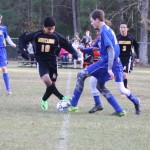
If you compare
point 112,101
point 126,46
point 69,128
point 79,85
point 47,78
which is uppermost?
point 126,46

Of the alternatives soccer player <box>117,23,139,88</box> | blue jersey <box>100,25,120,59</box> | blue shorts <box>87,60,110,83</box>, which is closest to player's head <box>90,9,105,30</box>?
blue jersey <box>100,25,120,59</box>

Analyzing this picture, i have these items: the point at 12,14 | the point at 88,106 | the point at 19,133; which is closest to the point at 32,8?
the point at 12,14

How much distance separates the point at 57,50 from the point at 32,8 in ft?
136

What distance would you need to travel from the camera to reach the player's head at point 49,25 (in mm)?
10656

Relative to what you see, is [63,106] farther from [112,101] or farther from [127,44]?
[127,44]

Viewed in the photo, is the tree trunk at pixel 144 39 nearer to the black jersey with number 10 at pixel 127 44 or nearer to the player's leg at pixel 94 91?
the black jersey with number 10 at pixel 127 44

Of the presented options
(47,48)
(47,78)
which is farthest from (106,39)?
(47,78)

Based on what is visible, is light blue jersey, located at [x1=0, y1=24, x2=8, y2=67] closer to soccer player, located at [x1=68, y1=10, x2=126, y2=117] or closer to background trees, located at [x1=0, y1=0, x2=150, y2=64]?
soccer player, located at [x1=68, y1=10, x2=126, y2=117]

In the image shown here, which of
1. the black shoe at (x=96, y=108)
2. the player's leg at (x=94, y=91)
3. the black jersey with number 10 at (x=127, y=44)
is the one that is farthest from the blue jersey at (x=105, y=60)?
the black jersey with number 10 at (x=127, y=44)

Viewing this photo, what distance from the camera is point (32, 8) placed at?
5216 cm

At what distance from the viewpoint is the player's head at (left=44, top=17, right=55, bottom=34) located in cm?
1066

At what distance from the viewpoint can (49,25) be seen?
35.2ft

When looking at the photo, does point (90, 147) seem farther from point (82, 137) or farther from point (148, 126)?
point (148, 126)

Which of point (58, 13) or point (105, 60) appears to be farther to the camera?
point (58, 13)
